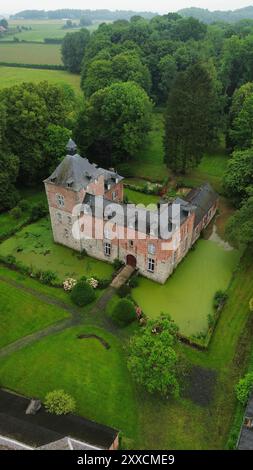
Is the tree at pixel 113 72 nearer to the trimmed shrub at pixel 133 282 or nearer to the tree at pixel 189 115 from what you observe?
the tree at pixel 189 115

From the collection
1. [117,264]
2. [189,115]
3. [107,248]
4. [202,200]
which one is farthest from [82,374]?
[189,115]

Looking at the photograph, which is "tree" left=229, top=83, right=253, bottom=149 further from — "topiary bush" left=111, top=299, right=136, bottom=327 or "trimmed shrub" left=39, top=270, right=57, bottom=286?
"trimmed shrub" left=39, top=270, right=57, bottom=286

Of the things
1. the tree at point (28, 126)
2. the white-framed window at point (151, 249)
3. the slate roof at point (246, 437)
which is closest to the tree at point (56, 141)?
the tree at point (28, 126)

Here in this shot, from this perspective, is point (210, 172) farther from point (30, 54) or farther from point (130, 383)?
point (30, 54)

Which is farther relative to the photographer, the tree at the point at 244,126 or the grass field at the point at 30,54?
the grass field at the point at 30,54

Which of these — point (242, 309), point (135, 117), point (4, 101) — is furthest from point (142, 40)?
point (242, 309)
